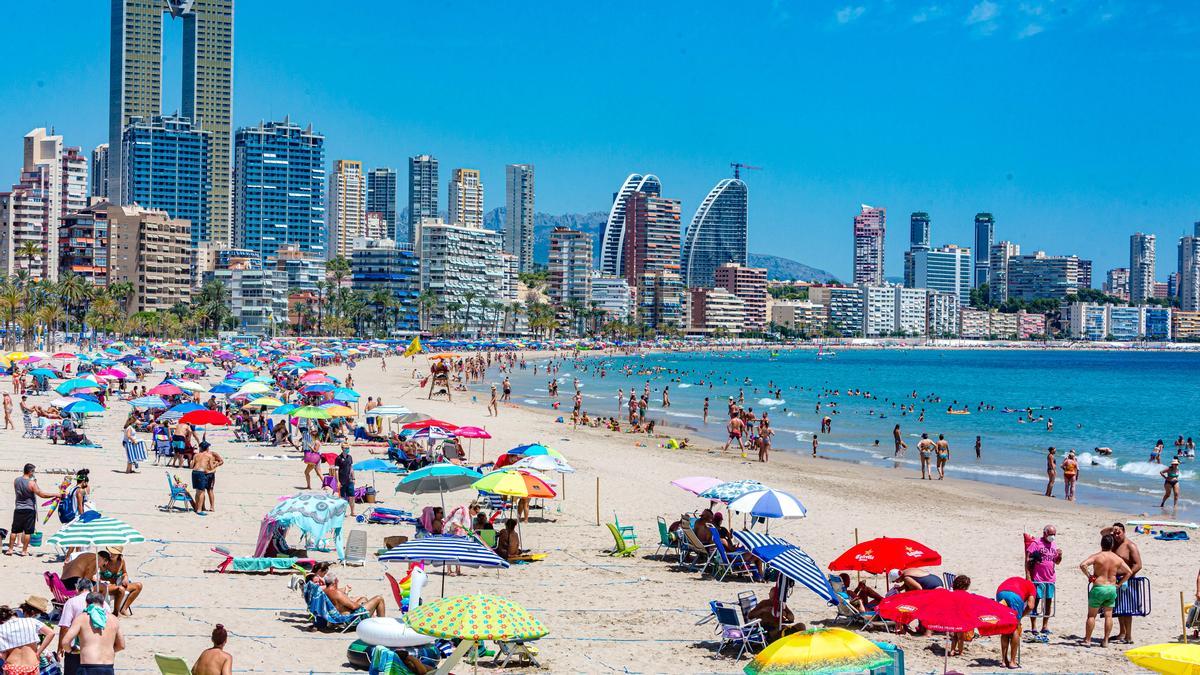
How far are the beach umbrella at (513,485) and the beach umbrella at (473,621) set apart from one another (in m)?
5.73

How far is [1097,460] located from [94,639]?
32.2m

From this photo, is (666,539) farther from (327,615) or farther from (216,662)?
(216,662)

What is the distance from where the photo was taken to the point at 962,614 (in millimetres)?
9789

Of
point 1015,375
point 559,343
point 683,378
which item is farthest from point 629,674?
point 559,343

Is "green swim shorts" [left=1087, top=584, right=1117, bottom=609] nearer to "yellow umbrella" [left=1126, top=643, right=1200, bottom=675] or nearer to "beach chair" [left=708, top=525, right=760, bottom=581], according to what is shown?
"yellow umbrella" [left=1126, top=643, right=1200, bottom=675]

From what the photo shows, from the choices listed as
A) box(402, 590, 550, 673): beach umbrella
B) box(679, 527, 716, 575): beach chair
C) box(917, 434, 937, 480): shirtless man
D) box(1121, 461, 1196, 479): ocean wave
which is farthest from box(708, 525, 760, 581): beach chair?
box(1121, 461, 1196, 479): ocean wave

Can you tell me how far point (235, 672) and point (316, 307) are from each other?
531ft

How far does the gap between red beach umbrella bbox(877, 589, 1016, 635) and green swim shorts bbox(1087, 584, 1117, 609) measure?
A: 198cm

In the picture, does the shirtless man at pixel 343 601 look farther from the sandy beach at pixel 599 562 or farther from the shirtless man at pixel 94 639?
the shirtless man at pixel 94 639

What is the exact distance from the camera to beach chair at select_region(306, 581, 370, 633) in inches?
446

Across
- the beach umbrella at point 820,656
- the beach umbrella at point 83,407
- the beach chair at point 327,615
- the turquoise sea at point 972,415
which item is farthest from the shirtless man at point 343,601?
the turquoise sea at point 972,415

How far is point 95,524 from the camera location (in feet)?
39.8

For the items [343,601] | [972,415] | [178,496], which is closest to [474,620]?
[343,601]

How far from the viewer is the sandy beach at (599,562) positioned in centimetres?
1103
